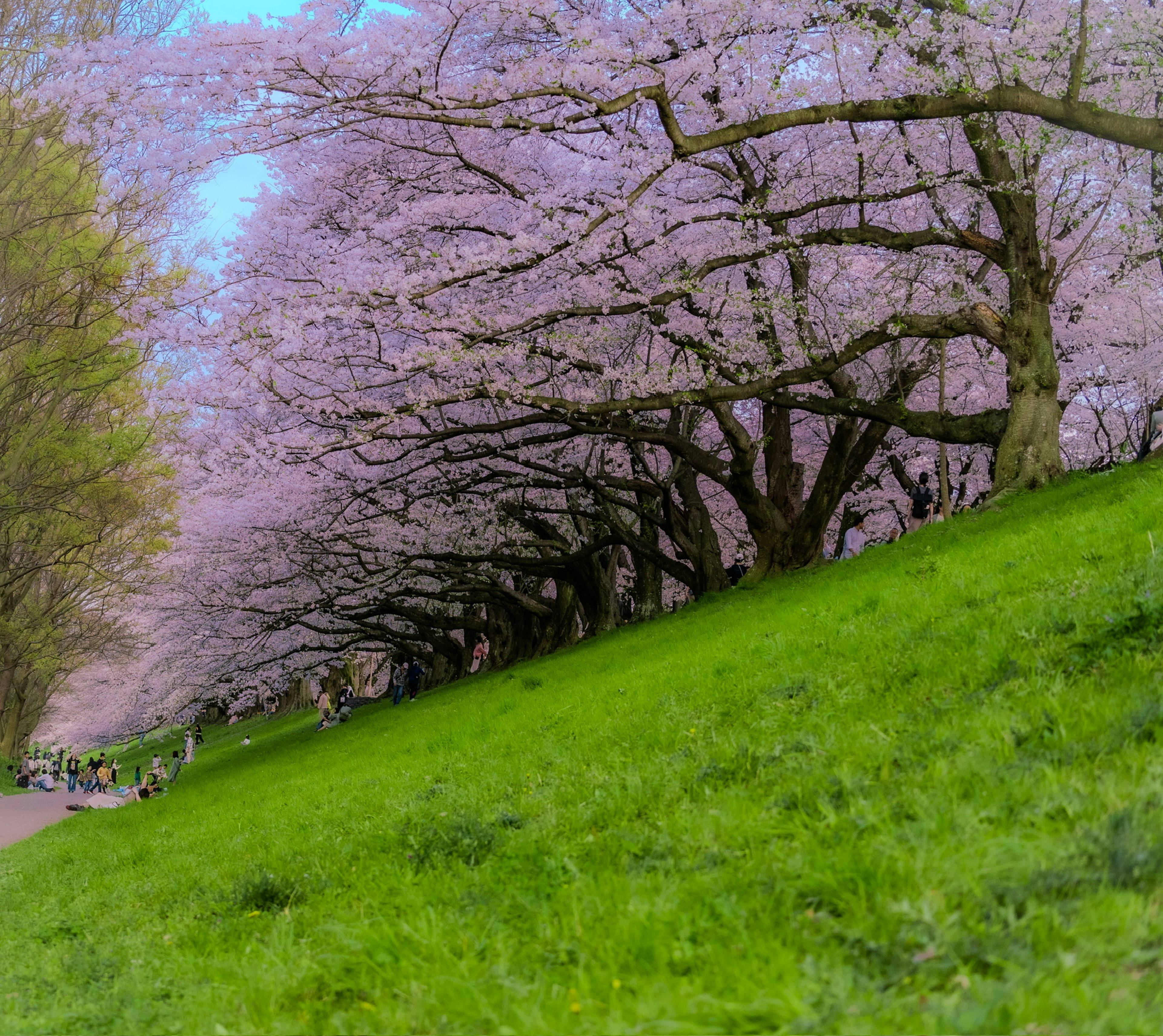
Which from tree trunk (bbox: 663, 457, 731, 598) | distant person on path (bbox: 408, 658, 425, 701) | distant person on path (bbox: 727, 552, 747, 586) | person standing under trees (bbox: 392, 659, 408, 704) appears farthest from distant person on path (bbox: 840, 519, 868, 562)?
distant person on path (bbox: 408, 658, 425, 701)

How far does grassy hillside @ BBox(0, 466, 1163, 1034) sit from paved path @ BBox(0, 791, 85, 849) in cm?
1350

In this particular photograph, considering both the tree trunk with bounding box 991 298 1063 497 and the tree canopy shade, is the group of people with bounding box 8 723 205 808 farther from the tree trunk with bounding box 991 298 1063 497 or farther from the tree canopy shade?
the tree trunk with bounding box 991 298 1063 497

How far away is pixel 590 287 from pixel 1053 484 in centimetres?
793

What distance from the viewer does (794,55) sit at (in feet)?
56.9

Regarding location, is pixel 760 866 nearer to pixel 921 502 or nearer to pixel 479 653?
pixel 921 502

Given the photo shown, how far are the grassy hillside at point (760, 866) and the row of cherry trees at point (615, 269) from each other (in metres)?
5.95

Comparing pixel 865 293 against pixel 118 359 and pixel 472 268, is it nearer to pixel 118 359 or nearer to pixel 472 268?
pixel 472 268

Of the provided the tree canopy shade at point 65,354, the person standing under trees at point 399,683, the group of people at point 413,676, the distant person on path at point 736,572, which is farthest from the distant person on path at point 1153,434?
the person standing under trees at point 399,683

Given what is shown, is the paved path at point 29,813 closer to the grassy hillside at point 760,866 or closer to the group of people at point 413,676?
the group of people at point 413,676

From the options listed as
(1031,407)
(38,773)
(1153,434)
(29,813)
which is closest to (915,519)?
(1031,407)

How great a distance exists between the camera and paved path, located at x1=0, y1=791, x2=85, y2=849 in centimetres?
2188

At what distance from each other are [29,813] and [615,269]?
22.9 meters

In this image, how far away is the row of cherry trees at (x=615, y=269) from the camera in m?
11.8

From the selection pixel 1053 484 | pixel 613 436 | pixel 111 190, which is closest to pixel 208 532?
pixel 111 190
